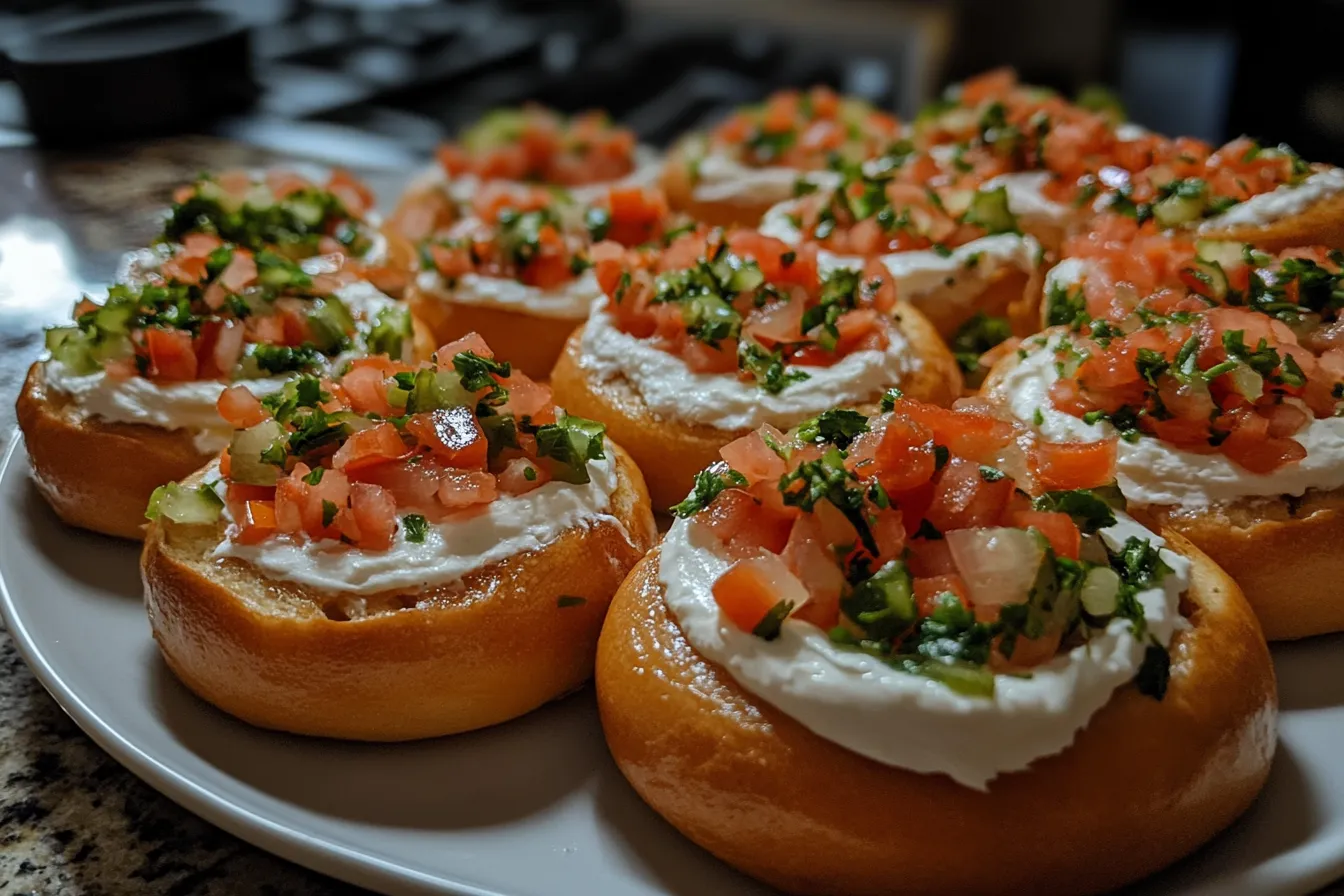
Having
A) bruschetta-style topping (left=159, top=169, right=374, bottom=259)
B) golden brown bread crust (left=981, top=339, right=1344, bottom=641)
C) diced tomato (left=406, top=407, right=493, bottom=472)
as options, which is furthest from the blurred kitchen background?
golden brown bread crust (left=981, top=339, right=1344, bottom=641)

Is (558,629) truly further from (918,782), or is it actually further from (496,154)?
(496,154)

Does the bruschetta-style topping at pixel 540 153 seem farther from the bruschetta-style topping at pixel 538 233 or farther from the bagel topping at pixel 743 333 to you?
the bagel topping at pixel 743 333

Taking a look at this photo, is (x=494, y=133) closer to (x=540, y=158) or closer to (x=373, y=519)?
(x=540, y=158)

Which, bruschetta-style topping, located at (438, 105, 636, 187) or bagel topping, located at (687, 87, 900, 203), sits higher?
bagel topping, located at (687, 87, 900, 203)

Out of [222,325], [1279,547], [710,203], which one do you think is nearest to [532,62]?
[710,203]

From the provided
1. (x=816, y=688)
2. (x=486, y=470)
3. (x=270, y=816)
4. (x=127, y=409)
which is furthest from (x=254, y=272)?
(x=816, y=688)

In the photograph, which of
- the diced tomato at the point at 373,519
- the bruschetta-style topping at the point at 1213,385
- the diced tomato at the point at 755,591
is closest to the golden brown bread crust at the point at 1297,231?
the bruschetta-style topping at the point at 1213,385

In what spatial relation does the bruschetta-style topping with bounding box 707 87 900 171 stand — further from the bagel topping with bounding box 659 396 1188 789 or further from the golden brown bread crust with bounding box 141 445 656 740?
the golden brown bread crust with bounding box 141 445 656 740
